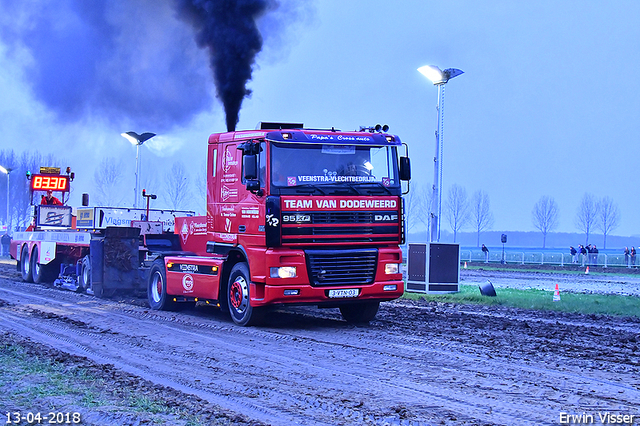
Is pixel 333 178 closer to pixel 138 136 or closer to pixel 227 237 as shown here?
pixel 227 237

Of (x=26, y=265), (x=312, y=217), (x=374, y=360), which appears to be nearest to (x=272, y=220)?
(x=312, y=217)

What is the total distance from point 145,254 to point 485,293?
9532 mm

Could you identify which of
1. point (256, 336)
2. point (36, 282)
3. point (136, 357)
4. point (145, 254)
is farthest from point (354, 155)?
point (36, 282)

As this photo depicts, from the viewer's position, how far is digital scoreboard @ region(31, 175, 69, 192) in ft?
84.0

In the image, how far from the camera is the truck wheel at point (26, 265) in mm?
24859

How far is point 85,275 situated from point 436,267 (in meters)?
10.1

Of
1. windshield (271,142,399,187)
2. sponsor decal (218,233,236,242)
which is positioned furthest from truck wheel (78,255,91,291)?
windshield (271,142,399,187)

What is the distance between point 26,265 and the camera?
82.9 feet

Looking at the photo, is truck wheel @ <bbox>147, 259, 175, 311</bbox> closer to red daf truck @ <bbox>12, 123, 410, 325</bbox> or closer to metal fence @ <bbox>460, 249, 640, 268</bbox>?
red daf truck @ <bbox>12, 123, 410, 325</bbox>

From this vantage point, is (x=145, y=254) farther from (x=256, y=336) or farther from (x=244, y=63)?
(x=256, y=336)

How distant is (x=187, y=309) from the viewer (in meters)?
16.6

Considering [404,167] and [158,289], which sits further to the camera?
[158,289]

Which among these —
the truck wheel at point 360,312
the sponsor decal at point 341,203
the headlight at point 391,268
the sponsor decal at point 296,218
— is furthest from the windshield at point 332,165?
the truck wheel at point 360,312

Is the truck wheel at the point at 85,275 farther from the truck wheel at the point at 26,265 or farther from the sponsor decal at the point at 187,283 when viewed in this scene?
the sponsor decal at the point at 187,283
